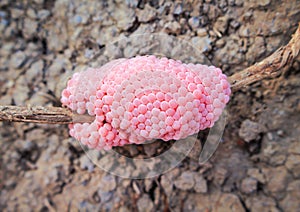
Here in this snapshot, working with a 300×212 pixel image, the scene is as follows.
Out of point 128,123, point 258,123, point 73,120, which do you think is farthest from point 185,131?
point 258,123

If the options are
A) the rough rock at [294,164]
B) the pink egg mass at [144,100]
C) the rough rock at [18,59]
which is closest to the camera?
the pink egg mass at [144,100]

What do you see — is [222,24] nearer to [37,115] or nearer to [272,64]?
[272,64]

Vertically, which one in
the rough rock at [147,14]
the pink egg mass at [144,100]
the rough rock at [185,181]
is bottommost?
the rough rock at [185,181]

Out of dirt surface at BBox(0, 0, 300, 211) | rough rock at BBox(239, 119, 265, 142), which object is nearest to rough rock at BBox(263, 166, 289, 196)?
dirt surface at BBox(0, 0, 300, 211)

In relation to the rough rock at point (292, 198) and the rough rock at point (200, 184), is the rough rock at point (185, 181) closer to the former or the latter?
the rough rock at point (200, 184)

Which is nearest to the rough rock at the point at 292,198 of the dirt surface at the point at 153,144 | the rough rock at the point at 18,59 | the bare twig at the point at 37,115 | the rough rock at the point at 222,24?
the dirt surface at the point at 153,144

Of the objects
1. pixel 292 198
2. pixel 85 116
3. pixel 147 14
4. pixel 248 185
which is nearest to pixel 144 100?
pixel 85 116
